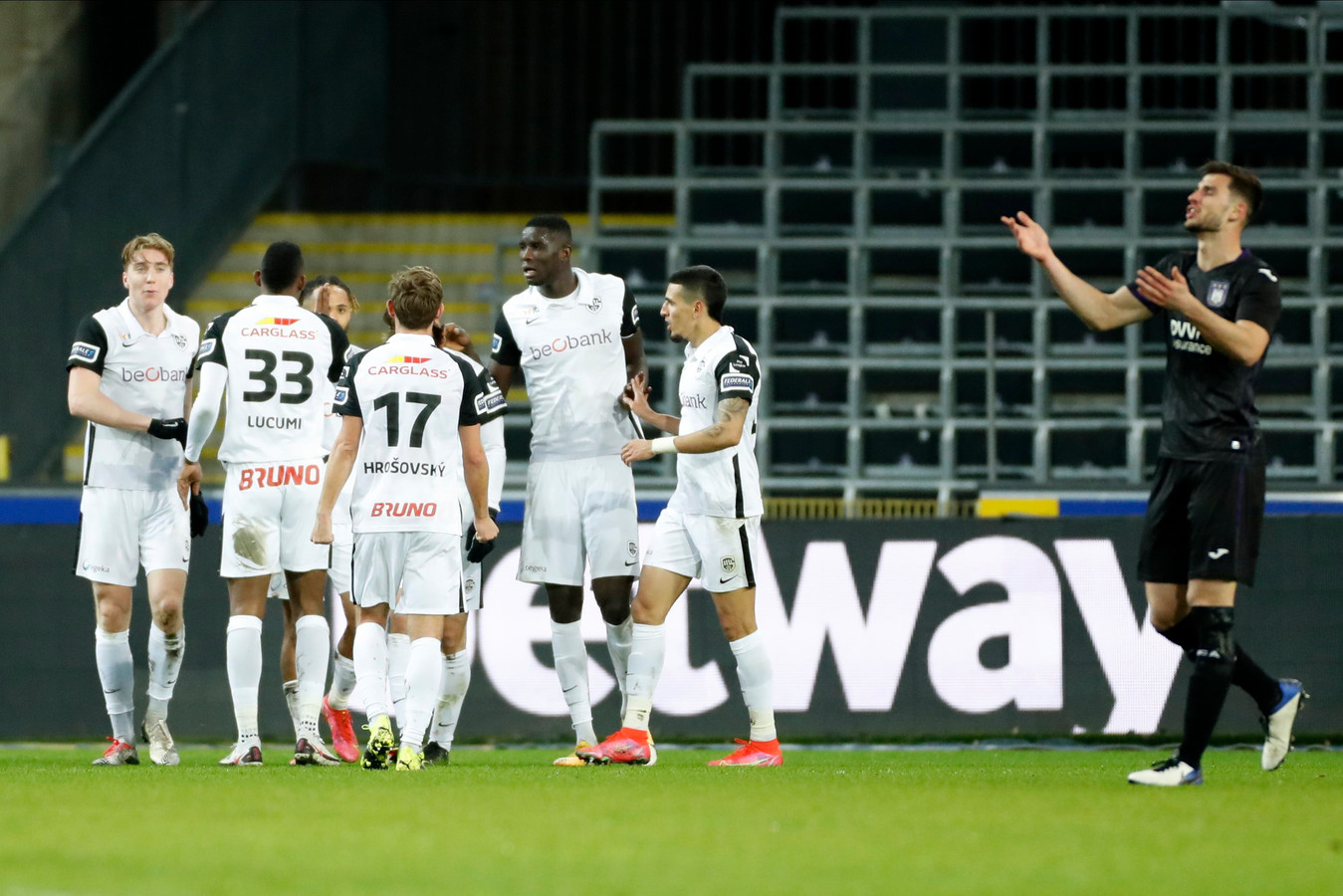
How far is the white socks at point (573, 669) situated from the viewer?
27.6ft

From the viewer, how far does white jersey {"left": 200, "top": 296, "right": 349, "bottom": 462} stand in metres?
8.04

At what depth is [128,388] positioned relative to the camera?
8359 mm

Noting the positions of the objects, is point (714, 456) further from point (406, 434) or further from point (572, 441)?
point (406, 434)

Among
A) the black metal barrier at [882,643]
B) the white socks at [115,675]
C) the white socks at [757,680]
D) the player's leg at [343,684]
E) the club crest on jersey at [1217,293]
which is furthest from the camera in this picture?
the black metal barrier at [882,643]

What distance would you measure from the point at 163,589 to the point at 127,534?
12.4 inches

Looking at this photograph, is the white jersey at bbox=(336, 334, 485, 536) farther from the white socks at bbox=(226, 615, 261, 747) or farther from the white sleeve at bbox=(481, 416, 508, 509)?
the white sleeve at bbox=(481, 416, 508, 509)

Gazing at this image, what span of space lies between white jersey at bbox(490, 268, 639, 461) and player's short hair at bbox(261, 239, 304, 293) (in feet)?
3.18

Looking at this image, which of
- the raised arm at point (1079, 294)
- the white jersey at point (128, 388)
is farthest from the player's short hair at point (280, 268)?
the raised arm at point (1079, 294)

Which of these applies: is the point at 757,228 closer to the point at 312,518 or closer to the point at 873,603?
the point at 873,603

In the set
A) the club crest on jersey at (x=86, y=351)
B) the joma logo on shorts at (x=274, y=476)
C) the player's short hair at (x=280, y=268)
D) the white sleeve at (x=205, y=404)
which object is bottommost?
the joma logo on shorts at (x=274, y=476)

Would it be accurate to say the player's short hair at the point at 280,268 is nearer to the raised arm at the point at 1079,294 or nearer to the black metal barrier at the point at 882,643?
the black metal barrier at the point at 882,643

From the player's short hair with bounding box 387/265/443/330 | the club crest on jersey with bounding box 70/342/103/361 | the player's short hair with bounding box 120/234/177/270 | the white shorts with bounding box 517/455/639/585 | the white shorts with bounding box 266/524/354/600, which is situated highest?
the player's short hair with bounding box 120/234/177/270

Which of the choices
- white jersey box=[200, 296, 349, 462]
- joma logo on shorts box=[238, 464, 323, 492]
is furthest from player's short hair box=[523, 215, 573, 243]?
joma logo on shorts box=[238, 464, 323, 492]

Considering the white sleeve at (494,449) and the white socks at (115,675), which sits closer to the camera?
the white socks at (115,675)
